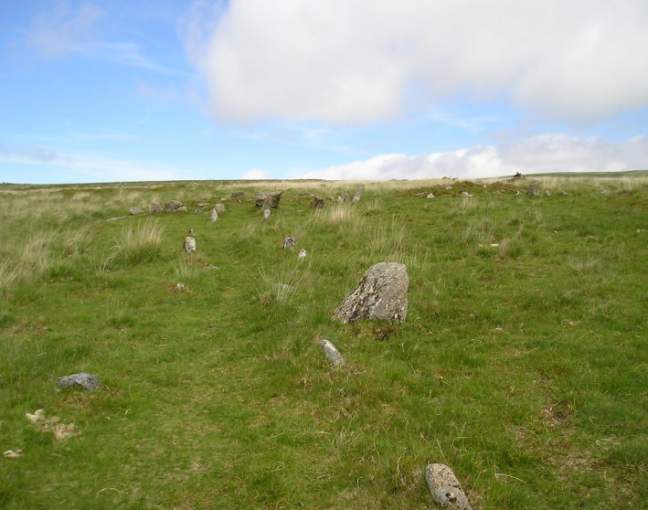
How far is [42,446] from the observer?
16.3 feet

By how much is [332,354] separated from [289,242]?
24.3 feet

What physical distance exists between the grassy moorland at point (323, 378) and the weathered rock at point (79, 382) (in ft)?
Result: 0.49

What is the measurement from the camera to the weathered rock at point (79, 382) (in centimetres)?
605

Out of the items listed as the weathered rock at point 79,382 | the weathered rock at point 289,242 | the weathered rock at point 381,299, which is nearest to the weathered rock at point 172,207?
the weathered rock at point 289,242

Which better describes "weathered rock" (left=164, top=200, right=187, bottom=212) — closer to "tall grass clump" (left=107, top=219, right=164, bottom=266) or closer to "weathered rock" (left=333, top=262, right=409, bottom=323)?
"tall grass clump" (left=107, top=219, right=164, bottom=266)

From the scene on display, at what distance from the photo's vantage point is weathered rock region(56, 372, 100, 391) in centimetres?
605

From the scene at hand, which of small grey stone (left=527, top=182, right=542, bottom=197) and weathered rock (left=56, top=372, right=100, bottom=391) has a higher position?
small grey stone (left=527, top=182, right=542, bottom=197)

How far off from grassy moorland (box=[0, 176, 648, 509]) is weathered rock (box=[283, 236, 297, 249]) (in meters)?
0.51

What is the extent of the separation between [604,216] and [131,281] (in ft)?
47.6

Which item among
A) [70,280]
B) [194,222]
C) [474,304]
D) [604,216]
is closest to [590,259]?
[474,304]

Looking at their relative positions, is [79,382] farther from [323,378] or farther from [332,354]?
[332,354]

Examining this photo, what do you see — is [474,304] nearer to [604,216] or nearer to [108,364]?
[108,364]

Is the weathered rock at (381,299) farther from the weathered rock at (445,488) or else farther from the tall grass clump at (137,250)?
the tall grass clump at (137,250)

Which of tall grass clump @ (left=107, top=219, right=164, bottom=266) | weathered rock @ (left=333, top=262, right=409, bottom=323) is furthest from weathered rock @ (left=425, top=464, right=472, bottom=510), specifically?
tall grass clump @ (left=107, top=219, right=164, bottom=266)
